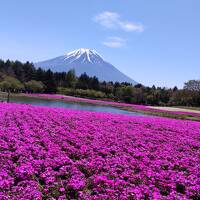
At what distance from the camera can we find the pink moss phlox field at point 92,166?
931 centimetres

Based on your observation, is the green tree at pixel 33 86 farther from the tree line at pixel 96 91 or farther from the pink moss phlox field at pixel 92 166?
the pink moss phlox field at pixel 92 166

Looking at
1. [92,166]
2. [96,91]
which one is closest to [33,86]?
[96,91]

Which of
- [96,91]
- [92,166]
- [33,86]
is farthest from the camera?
[96,91]

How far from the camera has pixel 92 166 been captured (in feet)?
37.8

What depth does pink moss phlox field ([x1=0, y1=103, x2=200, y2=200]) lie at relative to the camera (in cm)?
931

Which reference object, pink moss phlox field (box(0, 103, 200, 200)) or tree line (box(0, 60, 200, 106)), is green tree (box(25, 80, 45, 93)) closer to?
tree line (box(0, 60, 200, 106))

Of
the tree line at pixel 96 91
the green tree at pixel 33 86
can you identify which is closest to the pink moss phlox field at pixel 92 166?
the tree line at pixel 96 91

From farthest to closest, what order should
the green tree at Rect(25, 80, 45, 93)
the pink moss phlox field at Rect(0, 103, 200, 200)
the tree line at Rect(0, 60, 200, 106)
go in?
1. the tree line at Rect(0, 60, 200, 106)
2. the green tree at Rect(25, 80, 45, 93)
3. the pink moss phlox field at Rect(0, 103, 200, 200)

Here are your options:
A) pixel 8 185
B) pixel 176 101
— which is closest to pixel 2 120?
pixel 8 185

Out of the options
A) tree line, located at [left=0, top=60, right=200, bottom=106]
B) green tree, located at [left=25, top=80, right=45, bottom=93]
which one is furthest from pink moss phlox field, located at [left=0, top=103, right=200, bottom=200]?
green tree, located at [left=25, top=80, right=45, bottom=93]

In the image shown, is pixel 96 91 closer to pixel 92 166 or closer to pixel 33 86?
pixel 33 86

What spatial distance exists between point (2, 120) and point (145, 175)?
11.0 metres

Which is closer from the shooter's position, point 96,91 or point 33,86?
point 33,86

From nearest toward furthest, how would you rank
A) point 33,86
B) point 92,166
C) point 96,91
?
point 92,166, point 33,86, point 96,91
